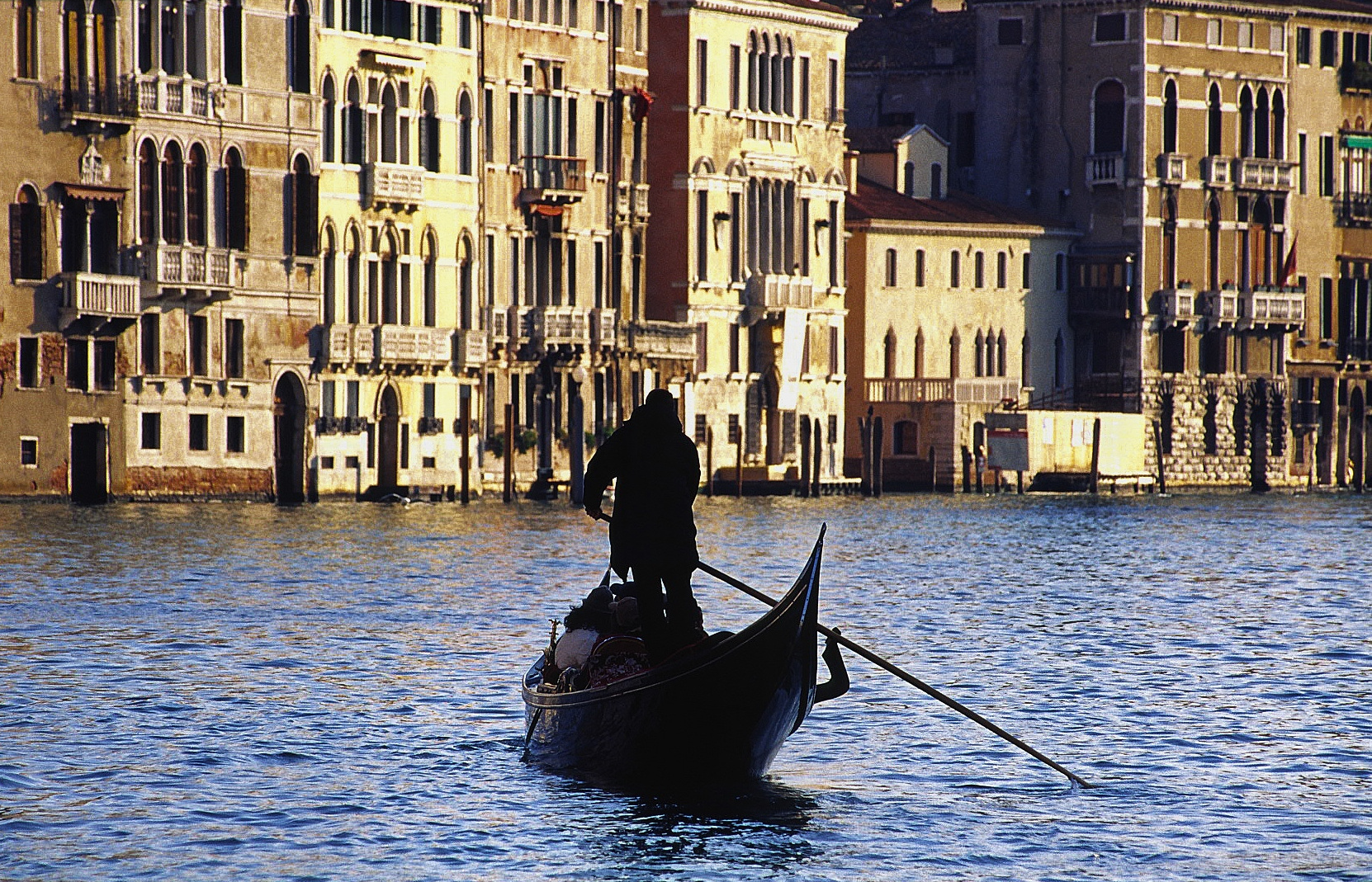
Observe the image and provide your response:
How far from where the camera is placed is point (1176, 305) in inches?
3164

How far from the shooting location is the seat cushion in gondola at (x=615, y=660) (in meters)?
19.2

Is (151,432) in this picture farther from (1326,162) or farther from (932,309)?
(1326,162)

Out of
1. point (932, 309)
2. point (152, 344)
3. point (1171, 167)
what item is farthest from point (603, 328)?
point (1171, 167)

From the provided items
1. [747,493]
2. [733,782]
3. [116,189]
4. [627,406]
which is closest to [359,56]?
[116,189]

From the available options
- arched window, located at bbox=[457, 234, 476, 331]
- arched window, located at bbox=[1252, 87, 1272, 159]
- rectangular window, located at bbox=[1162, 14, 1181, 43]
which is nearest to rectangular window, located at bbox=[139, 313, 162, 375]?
arched window, located at bbox=[457, 234, 476, 331]

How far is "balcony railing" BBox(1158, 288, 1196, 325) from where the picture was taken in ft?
263

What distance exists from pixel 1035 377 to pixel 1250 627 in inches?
1794

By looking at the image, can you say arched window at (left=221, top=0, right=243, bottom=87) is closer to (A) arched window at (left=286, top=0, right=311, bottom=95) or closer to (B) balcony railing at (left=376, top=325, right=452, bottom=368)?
(A) arched window at (left=286, top=0, right=311, bottom=95)

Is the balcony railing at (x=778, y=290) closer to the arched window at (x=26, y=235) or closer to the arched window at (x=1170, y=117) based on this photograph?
the arched window at (x=1170, y=117)

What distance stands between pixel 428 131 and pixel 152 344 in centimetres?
914

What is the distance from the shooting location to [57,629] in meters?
30.1

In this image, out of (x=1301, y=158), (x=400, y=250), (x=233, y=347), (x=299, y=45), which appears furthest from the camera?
(x=1301, y=158)

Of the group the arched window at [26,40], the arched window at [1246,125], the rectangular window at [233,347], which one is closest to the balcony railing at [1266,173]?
the arched window at [1246,125]

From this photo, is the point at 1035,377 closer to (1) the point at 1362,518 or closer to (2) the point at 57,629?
(1) the point at 1362,518
